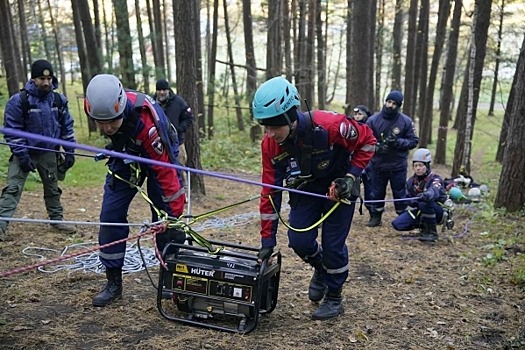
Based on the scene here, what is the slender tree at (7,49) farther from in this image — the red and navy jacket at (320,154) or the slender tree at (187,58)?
the red and navy jacket at (320,154)

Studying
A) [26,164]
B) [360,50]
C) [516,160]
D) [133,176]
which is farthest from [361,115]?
[26,164]

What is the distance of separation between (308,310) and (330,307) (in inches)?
11.4

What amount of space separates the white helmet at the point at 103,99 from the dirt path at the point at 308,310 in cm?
188

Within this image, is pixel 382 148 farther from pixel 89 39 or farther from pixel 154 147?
pixel 89 39

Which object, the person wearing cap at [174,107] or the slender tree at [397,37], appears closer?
the person wearing cap at [174,107]

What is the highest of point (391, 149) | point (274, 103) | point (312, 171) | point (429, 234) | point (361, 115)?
point (274, 103)

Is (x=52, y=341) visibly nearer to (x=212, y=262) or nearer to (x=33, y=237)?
(x=212, y=262)

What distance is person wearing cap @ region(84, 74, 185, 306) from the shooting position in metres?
4.64

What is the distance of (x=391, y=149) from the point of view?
9023mm

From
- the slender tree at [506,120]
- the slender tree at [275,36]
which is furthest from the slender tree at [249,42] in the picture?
the slender tree at [506,120]

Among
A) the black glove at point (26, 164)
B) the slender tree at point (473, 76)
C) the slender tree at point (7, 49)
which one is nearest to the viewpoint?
the black glove at point (26, 164)

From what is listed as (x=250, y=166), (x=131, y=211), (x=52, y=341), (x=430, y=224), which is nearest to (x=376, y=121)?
(x=430, y=224)

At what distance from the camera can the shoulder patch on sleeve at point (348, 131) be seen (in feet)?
15.1

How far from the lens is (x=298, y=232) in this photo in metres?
4.85
